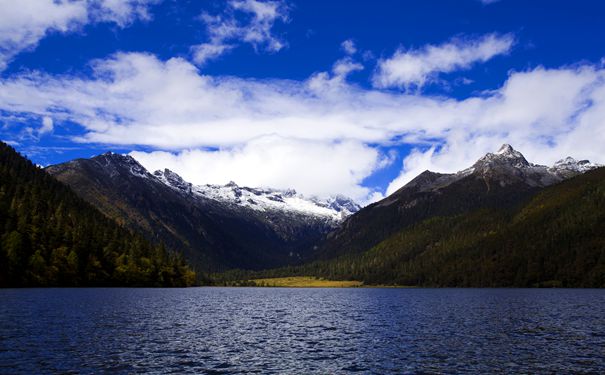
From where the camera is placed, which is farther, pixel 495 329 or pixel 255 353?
pixel 495 329

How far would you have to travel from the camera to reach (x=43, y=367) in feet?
165

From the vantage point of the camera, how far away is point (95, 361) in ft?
179

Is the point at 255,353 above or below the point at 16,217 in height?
below

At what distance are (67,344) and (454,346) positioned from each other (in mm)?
48417

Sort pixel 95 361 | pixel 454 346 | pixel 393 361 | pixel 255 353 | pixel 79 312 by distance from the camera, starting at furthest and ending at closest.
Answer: pixel 79 312 → pixel 454 346 → pixel 255 353 → pixel 393 361 → pixel 95 361

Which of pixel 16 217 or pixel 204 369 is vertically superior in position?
pixel 16 217

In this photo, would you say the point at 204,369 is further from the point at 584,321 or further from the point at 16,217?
the point at 16,217

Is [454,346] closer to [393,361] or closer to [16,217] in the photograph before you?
[393,361]

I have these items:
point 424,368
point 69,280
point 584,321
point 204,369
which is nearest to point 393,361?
point 424,368

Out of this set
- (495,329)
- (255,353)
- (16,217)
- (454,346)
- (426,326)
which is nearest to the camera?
(255,353)

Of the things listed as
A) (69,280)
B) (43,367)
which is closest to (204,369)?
(43,367)

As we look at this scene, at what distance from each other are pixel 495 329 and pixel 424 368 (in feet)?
129

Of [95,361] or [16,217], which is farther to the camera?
[16,217]

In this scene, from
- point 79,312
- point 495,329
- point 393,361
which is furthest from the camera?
point 79,312
